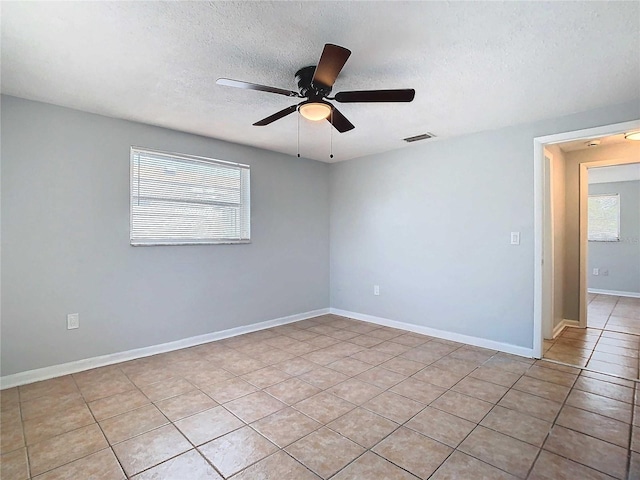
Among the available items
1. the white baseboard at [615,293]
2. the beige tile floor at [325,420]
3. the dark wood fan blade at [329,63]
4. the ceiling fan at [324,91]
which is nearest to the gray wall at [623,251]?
the white baseboard at [615,293]

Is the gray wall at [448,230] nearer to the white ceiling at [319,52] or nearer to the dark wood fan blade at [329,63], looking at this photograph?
the white ceiling at [319,52]

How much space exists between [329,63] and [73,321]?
119 inches

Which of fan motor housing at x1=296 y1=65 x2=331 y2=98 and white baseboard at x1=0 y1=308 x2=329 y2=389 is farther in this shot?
white baseboard at x1=0 y1=308 x2=329 y2=389

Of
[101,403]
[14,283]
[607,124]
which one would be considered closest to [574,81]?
[607,124]

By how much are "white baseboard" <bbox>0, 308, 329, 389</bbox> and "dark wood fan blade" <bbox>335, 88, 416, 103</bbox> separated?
2.99 m

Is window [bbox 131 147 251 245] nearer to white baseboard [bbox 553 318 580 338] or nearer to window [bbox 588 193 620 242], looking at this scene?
white baseboard [bbox 553 318 580 338]

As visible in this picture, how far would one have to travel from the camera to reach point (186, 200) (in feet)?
11.8

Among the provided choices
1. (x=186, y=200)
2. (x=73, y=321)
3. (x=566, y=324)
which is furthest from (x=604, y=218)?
(x=73, y=321)

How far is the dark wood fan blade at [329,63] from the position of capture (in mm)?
1612

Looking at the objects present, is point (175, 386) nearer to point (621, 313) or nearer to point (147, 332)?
point (147, 332)

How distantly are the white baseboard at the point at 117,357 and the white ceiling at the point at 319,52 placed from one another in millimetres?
2263

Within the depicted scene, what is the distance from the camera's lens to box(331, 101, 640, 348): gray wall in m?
3.29

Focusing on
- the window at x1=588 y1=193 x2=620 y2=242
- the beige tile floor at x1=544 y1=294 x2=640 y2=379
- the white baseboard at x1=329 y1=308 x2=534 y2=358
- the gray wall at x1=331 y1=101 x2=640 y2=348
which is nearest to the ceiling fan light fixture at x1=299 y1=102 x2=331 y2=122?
the gray wall at x1=331 y1=101 x2=640 y2=348

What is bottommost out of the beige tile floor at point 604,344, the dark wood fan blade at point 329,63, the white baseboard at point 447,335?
the beige tile floor at point 604,344
